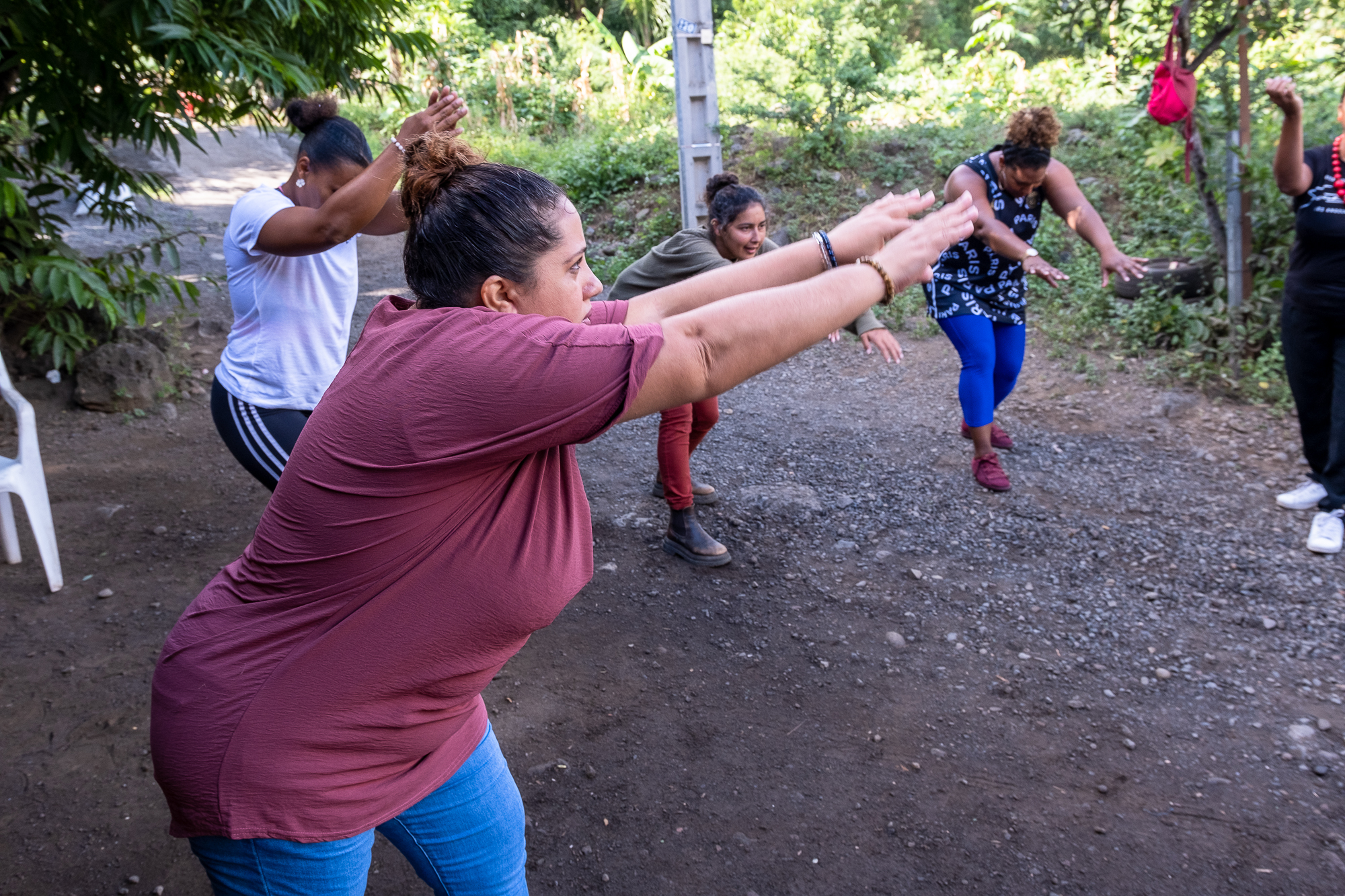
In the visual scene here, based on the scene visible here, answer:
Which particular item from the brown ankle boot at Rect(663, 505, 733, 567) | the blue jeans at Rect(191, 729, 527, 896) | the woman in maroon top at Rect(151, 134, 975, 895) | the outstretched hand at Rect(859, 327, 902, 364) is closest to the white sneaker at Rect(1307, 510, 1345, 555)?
the outstretched hand at Rect(859, 327, 902, 364)

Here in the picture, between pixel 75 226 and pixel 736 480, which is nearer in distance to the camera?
pixel 736 480

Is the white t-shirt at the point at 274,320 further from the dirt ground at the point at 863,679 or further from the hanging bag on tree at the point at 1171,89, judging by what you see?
the hanging bag on tree at the point at 1171,89

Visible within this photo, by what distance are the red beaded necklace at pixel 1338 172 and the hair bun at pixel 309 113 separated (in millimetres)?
4228

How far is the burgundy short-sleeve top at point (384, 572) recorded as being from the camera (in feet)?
4.23

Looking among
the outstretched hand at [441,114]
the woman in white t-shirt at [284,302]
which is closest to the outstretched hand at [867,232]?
the outstretched hand at [441,114]

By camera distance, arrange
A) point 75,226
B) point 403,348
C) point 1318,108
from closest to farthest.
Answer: point 403,348
point 1318,108
point 75,226

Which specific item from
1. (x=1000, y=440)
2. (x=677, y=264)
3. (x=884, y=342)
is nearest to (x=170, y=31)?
(x=677, y=264)

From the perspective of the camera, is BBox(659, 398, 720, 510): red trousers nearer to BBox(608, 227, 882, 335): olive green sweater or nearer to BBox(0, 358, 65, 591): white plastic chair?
BBox(608, 227, 882, 335): olive green sweater

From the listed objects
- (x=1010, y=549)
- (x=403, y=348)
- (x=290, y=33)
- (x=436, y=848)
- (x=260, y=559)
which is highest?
(x=290, y=33)

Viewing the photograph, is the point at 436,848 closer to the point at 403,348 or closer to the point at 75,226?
the point at 403,348

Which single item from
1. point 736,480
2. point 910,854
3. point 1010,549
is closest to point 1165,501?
point 1010,549

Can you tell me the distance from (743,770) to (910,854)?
0.58 meters

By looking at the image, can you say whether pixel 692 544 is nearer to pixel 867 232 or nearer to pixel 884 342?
pixel 884 342

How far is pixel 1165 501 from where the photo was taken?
4.82m
